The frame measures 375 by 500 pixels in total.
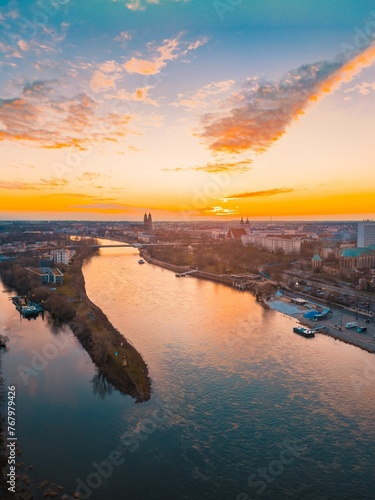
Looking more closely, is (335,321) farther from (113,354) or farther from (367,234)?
(367,234)

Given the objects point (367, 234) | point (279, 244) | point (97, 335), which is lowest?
point (97, 335)

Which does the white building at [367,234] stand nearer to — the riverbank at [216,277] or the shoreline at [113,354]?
the riverbank at [216,277]

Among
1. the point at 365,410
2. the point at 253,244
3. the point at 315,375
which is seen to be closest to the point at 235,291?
the point at 315,375

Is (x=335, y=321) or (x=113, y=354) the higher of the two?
(x=113, y=354)

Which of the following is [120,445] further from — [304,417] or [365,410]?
[365,410]

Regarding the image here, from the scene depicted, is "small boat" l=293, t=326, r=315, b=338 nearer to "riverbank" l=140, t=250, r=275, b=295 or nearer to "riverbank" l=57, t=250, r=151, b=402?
"riverbank" l=57, t=250, r=151, b=402

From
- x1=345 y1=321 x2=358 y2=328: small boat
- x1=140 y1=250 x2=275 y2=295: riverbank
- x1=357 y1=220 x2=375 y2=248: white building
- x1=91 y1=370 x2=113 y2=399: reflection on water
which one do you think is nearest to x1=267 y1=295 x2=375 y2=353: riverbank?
x1=345 y1=321 x2=358 y2=328: small boat

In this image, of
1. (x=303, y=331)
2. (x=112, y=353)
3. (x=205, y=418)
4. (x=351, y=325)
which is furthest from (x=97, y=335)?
(x=351, y=325)
